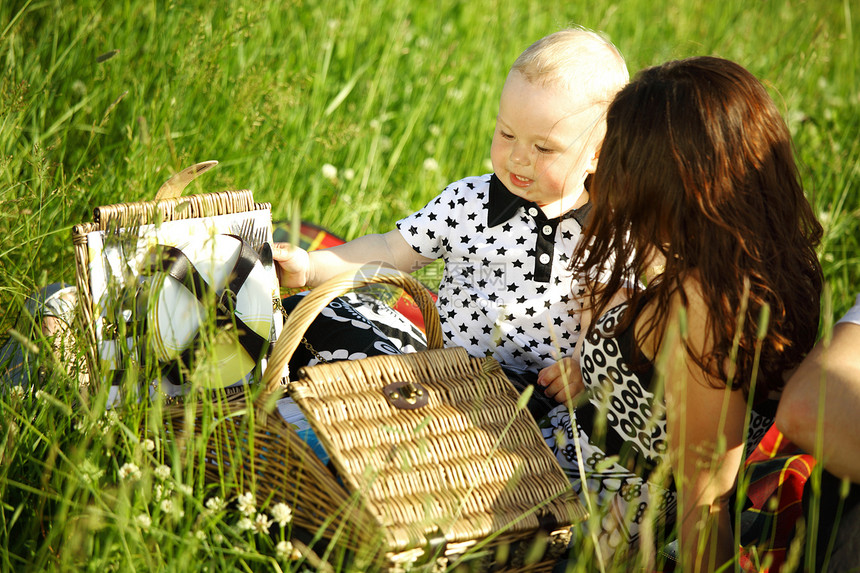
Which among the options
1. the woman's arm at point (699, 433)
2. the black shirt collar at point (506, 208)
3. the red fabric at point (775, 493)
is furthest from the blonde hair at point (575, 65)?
the red fabric at point (775, 493)

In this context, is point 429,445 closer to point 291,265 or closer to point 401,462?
point 401,462

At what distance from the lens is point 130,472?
57.2 inches

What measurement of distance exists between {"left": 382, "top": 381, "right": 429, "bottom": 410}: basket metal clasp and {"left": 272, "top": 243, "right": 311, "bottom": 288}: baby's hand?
0.63 metres

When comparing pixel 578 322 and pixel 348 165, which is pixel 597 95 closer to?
pixel 578 322

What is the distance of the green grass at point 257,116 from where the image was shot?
6.78 feet

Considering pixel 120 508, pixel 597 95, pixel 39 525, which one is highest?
pixel 597 95

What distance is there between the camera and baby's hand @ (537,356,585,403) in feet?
6.54

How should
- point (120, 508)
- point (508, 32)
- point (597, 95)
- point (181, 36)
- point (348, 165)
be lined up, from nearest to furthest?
point (120, 508)
point (597, 95)
point (181, 36)
point (348, 165)
point (508, 32)

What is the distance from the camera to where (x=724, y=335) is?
1502 mm

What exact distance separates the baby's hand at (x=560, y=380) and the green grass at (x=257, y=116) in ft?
2.70

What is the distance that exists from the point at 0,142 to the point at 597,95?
1.62 meters

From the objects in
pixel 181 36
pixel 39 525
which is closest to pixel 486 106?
pixel 181 36

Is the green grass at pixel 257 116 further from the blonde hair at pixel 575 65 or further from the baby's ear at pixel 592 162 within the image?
the baby's ear at pixel 592 162

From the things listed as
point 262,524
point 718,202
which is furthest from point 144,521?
point 718,202
